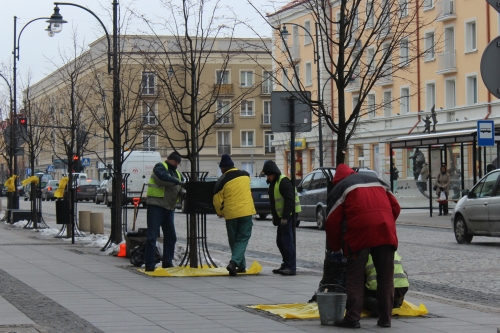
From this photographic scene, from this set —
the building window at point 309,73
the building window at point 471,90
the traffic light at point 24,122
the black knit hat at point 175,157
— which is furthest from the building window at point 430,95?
the black knit hat at point 175,157

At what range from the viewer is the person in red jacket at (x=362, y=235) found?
9.30m

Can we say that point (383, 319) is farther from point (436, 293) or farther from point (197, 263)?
point (197, 263)

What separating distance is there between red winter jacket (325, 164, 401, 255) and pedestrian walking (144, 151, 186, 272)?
18.2 ft

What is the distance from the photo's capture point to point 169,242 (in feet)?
50.8

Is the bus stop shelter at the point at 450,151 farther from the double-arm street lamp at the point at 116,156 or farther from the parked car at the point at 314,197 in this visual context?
the double-arm street lamp at the point at 116,156

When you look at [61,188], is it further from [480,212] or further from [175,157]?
[175,157]

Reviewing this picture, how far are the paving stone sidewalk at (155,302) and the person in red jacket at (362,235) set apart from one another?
0.91 feet

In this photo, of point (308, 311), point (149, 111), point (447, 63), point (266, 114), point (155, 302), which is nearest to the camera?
point (308, 311)

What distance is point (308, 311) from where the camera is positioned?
10266 millimetres

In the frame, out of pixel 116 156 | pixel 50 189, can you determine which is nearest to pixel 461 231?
pixel 116 156

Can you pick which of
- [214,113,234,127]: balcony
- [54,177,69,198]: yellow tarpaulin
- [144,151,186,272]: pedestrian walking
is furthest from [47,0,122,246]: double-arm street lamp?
[54,177,69,198]: yellow tarpaulin

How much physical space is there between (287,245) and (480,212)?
8230 mm

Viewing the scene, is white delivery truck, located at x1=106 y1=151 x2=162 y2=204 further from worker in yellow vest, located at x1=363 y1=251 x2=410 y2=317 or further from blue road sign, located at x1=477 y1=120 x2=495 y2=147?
worker in yellow vest, located at x1=363 y1=251 x2=410 y2=317

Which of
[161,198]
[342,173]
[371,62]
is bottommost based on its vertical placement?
[161,198]
